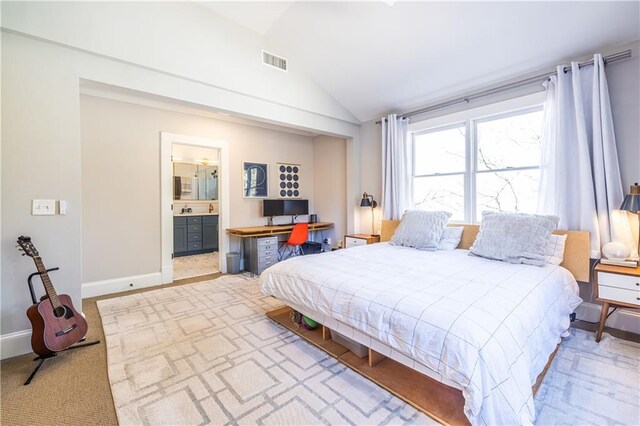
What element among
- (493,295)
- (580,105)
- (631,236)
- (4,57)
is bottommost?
(493,295)

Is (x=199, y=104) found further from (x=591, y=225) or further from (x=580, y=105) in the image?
(x=591, y=225)

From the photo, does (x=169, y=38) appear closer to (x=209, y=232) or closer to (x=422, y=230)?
(x=422, y=230)

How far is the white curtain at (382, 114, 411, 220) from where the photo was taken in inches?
159

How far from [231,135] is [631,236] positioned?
16.6 ft

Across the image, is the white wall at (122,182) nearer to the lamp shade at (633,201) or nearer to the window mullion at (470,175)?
the window mullion at (470,175)

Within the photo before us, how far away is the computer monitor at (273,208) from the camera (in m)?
4.91

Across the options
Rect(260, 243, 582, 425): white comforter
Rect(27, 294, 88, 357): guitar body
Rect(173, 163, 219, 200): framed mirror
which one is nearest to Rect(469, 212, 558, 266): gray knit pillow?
Rect(260, 243, 582, 425): white comforter

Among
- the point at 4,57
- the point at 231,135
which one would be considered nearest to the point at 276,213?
the point at 231,135

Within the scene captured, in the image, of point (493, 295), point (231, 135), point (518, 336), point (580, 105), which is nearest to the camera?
point (518, 336)

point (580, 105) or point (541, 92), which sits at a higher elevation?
point (541, 92)

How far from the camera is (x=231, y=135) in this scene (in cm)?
464

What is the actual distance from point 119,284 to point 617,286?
17.0 feet

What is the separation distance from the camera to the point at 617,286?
6.86 ft

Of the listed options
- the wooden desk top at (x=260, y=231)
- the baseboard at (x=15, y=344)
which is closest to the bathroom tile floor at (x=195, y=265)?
the wooden desk top at (x=260, y=231)
